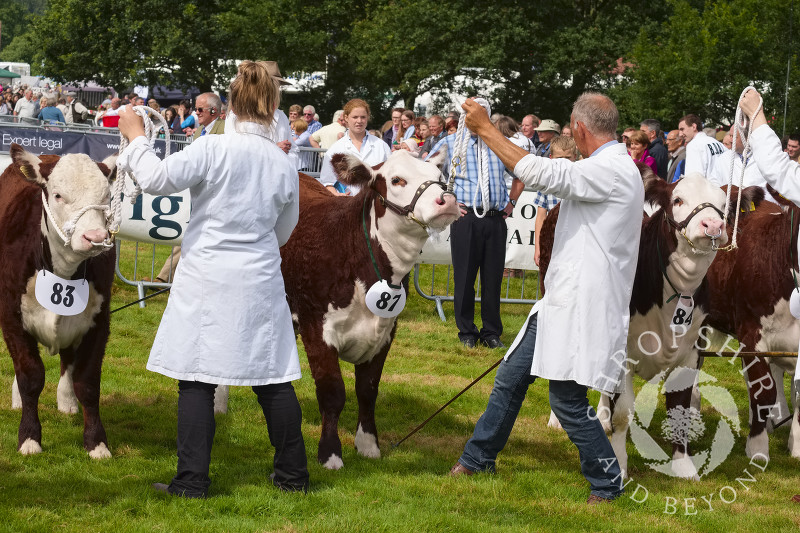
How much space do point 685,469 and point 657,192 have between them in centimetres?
184

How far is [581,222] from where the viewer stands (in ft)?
17.5

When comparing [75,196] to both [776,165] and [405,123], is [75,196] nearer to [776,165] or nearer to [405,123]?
[776,165]

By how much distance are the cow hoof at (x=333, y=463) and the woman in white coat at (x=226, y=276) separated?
2.72ft

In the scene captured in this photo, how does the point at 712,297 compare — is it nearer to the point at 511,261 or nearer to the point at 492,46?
the point at 511,261

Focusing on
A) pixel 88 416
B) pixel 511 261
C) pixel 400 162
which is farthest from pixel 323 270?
pixel 511 261

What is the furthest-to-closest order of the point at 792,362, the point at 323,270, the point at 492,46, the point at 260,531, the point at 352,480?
the point at 492,46
the point at 792,362
the point at 323,270
the point at 352,480
the point at 260,531

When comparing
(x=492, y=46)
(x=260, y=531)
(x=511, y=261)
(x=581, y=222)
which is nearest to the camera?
(x=260, y=531)

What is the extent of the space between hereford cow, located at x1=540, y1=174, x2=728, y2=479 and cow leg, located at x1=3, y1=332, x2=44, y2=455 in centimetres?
367

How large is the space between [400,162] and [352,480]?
6.52ft

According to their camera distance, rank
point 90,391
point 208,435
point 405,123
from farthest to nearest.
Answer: point 405,123, point 90,391, point 208,435

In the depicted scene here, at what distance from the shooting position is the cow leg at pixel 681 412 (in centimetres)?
646

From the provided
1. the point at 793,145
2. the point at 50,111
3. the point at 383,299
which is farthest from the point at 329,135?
the point at 50,111

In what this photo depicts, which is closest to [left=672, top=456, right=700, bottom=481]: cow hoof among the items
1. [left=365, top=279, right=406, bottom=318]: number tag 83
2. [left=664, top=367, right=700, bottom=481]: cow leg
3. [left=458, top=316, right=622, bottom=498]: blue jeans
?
[left=664, top=367, right=700, bottom=481]: cow leg

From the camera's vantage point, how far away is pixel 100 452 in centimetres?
612
